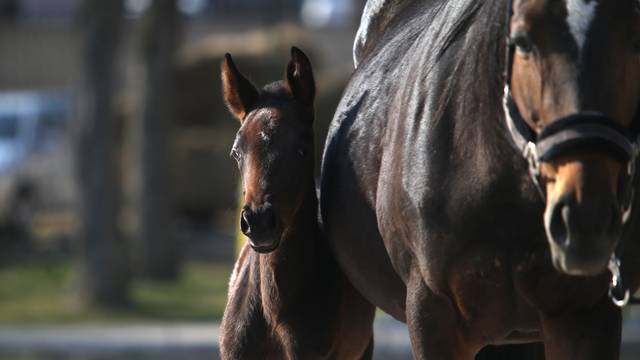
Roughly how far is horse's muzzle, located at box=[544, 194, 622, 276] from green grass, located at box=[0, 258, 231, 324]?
13.4 metres

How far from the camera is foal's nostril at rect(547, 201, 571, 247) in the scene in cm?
414

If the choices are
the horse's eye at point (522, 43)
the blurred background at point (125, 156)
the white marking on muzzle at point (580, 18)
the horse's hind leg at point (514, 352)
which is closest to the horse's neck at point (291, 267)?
the horse's hind leg at point (514, 352)

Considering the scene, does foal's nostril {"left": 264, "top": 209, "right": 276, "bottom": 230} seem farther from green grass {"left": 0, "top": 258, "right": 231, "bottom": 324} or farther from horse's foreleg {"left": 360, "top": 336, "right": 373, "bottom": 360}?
green grass {"left": 0, "top": 258, "right": 231, "bottom": 324}

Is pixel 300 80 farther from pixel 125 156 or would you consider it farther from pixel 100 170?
pixel 125 156

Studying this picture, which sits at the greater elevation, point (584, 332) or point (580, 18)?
point (580, 18)

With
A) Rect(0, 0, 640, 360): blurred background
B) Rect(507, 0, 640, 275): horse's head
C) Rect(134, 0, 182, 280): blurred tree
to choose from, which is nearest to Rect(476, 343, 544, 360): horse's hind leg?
Rect(507, 0, 640, 275): horse's head

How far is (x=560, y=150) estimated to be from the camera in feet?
13.8

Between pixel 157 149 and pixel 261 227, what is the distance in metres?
16.8

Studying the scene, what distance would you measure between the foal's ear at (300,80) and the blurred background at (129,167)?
7.86 meters

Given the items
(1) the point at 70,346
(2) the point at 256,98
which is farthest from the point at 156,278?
(2) the point at 256,98

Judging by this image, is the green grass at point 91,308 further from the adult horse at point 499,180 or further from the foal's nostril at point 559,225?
the foal's nostril at point 559,225

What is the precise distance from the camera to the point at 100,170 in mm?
19016

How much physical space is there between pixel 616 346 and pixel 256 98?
58.1 inches

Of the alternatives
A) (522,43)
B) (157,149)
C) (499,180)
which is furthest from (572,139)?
(157,149)
